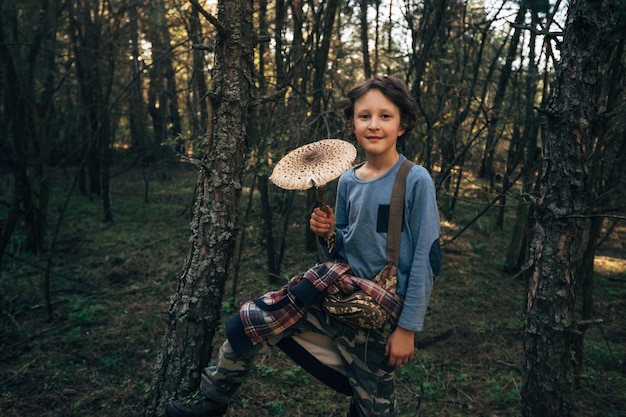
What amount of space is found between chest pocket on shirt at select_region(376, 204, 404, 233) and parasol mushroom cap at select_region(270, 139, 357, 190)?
0.82 ft

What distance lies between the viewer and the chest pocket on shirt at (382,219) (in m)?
1.95

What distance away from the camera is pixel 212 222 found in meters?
2.44

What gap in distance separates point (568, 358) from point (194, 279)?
2198mm

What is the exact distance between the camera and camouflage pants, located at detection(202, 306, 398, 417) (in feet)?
6.45

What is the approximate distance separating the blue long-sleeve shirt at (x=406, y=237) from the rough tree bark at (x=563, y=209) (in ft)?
3.04

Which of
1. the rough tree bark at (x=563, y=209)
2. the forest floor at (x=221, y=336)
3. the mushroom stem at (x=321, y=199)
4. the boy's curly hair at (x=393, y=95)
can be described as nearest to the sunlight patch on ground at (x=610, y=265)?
the forest floor at (x=221, y=336)

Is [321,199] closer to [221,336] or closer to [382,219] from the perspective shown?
[382,219]

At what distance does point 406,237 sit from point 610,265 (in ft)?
23.6

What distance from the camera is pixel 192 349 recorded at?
246 centimetres

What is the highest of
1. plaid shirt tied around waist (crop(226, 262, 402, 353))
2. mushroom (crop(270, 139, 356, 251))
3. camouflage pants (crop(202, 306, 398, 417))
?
mushroom (crop(270, 139, 356, 251))

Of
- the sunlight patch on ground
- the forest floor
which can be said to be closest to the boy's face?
the forest floor

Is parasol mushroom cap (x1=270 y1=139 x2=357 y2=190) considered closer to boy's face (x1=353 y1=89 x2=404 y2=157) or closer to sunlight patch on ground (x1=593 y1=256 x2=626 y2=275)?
boy's face (x1=353 y1=89 x2=404 y2=157)

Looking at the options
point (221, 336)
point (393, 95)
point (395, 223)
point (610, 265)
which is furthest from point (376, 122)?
point (610, 265)

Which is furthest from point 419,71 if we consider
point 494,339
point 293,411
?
point 293,411
